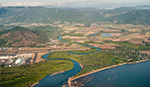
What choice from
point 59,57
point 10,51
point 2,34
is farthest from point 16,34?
point 59,57

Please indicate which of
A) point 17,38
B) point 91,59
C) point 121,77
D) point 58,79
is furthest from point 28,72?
point 17,38

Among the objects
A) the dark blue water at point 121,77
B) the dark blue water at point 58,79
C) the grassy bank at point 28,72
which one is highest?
the grassy bank at point 28,72

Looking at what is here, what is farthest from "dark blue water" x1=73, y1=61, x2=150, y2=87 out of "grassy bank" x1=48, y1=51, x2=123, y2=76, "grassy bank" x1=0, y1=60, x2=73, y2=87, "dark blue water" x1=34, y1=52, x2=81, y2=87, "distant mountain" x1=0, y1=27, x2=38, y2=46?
"distant mountain" x1=0, y1=27, x2=38, y2=46

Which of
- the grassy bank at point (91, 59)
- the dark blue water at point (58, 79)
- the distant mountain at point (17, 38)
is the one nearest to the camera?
the dark blue water at point (58, 79)

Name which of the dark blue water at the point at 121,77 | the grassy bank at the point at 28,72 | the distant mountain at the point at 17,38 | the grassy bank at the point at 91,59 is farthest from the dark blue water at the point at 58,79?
the distant mountain at the point at 17,38

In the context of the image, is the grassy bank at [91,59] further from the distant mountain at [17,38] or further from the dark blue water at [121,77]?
the distant mountain at [17,38]

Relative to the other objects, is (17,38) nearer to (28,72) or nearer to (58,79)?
(28,72)

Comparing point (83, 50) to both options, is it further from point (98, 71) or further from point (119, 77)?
point (119, 77)
